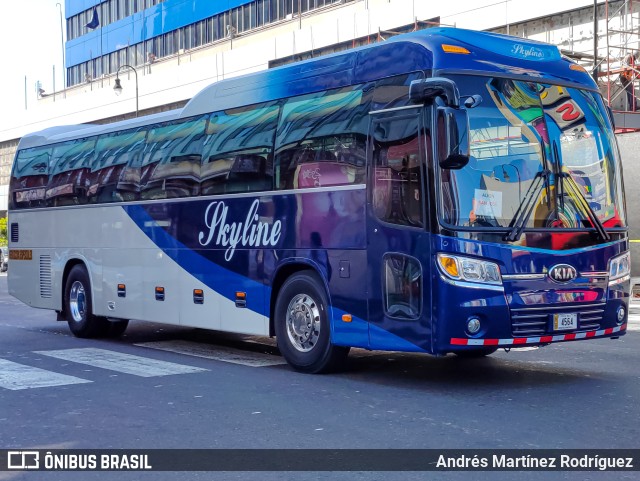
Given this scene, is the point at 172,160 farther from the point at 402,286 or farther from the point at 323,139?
the point at 402,286

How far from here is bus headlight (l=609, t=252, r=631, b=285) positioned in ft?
32.8

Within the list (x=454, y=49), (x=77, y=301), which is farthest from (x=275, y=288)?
(x=77, y=301)

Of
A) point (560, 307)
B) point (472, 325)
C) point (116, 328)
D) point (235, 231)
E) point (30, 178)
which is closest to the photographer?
point (472, 325)

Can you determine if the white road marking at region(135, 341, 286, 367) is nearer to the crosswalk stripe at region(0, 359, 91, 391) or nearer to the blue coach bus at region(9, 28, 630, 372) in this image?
the blue coach bus at region(9, 28, 630, 372)

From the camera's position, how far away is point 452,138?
8.96 metres

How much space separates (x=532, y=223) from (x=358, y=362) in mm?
3330

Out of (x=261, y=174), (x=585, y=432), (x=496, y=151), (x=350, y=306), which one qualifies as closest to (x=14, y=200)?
(x=261, y=174)

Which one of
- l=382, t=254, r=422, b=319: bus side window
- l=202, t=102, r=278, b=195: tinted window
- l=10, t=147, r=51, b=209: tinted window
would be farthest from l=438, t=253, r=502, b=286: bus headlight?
l=10, t=147, r=51, b=209: tinted window

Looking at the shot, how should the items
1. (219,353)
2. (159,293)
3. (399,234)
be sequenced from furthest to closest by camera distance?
(159,293), (219,353), (399,234)

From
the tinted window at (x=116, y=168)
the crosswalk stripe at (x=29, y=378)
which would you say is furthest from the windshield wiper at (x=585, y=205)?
the tinted window at (x=116, y=168)

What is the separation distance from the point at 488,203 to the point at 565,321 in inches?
55.4

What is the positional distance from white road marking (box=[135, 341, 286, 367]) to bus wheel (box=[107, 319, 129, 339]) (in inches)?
48.9

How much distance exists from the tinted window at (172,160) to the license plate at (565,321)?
17.4ft

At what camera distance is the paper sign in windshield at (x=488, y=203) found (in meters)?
9.22
